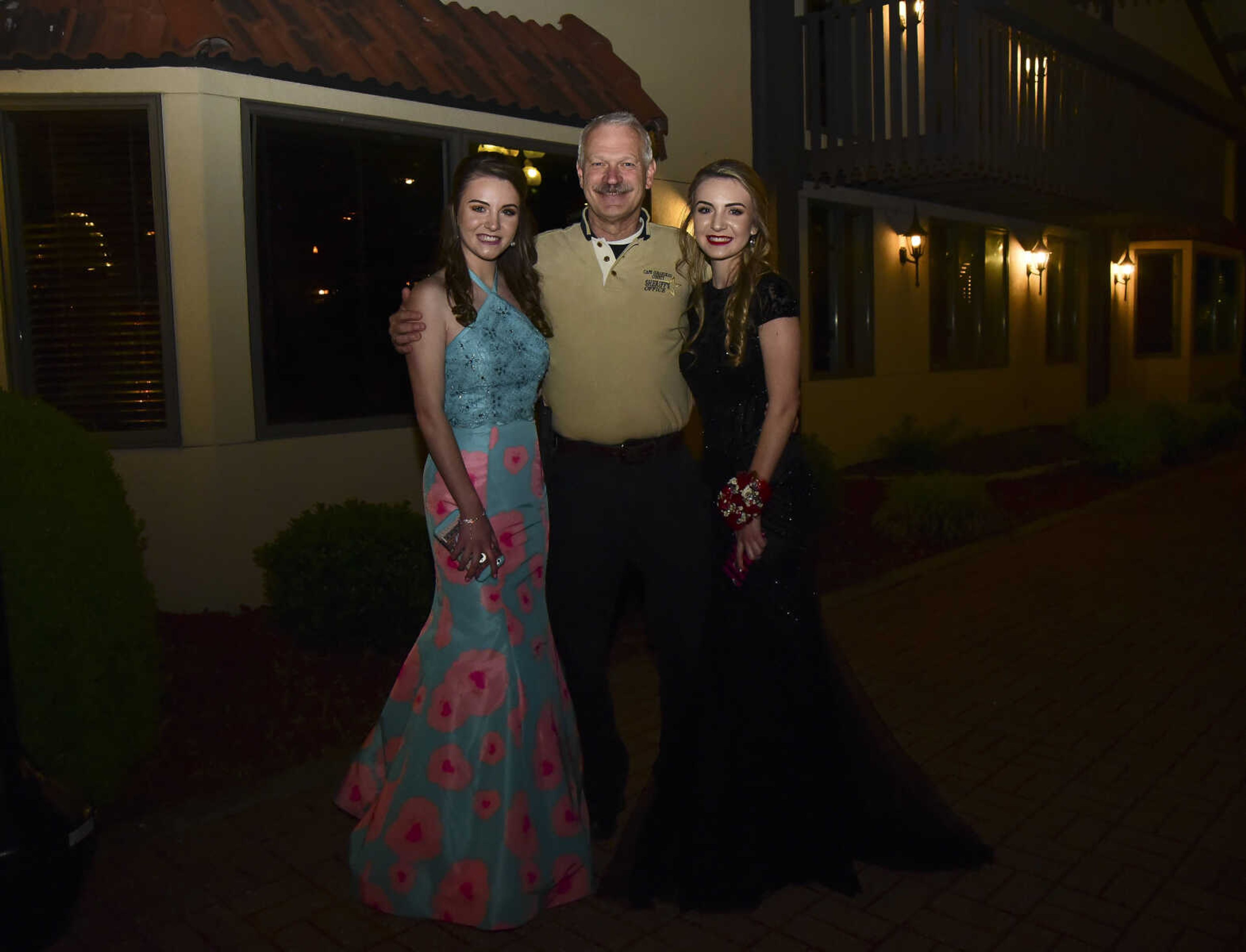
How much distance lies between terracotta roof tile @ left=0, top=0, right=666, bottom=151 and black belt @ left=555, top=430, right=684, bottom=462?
4.02m

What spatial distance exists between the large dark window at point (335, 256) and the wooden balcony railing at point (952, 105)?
17.3 feet

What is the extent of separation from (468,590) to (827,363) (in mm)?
10361

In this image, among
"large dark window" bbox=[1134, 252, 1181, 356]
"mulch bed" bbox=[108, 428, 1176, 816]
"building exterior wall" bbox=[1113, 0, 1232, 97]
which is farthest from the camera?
"large dark window" bbox=[1134, 252, 1181, 356]

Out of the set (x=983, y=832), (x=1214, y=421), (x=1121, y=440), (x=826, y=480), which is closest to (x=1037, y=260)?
(x=1214, y=421)

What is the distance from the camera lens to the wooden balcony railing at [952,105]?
36.0ft

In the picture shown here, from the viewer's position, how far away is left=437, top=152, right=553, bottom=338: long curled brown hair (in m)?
3.21

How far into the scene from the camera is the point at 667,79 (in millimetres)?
10055

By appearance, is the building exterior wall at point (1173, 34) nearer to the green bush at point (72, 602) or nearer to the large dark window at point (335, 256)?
the large dark window at point (335, 256)

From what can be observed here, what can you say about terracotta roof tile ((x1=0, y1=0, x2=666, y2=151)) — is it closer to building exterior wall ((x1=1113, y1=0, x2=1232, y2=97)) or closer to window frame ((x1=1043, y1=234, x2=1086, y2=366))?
window frame ((x1=1043, y1=234, x2=1086, y2=366))

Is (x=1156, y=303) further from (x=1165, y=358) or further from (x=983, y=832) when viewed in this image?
(x=983, y=832)

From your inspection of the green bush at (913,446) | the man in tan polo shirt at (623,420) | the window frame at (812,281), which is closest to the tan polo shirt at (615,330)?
the man in tan polo shirt at (623,420)

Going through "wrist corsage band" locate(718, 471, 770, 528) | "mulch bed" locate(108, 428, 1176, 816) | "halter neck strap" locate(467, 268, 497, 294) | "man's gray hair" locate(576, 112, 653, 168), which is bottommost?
"mulch bed" locate(108, 428, 1176, 816)

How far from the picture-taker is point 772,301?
10.7 ft

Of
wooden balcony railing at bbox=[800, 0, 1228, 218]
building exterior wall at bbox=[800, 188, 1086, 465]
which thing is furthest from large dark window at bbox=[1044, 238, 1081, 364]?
wooden balcony railing at bbox=[800, 0, 1228, 218]
